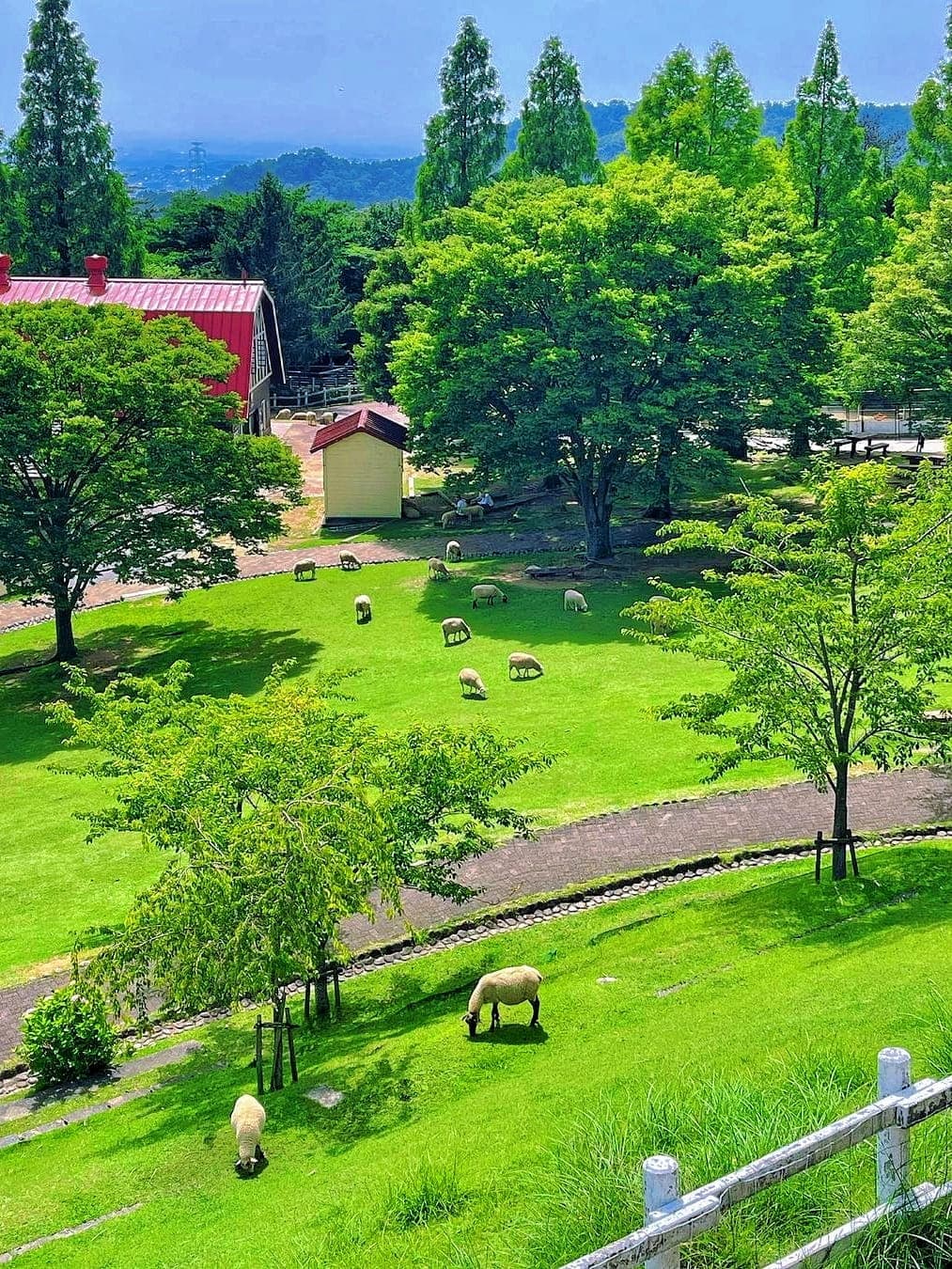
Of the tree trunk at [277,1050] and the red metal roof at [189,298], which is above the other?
the red metal roof at [189,298]

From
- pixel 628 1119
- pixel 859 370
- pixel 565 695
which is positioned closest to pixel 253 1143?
pixel 628 1119

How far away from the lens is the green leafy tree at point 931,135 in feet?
184

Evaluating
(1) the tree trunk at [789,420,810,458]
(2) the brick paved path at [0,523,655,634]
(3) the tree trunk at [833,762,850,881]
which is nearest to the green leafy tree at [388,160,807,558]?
(2) the brick paved path at [0,523,655,634]

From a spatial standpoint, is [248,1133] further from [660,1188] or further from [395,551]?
[395,551]

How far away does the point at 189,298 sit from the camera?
206ft

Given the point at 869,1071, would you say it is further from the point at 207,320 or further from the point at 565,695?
the point at 207,320

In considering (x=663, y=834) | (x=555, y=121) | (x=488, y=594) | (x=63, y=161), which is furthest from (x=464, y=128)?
(x=663, y=834)

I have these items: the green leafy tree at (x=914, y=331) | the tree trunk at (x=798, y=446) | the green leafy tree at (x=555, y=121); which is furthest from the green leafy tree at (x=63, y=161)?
the green leafy tree at (x=914, y=331)

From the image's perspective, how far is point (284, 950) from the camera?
51.2ft

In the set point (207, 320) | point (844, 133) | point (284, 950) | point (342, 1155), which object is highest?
point (844, 133)

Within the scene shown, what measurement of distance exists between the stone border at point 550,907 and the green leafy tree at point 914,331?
2552cm

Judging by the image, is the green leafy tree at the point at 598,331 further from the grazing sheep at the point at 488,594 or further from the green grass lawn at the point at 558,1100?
the green grass lawn at the point at 558,1100

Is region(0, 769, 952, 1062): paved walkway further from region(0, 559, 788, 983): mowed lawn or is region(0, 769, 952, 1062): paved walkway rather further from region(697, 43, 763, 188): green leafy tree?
region(697, 43, 763, 188): green leafy tree

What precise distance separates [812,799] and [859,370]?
80.7 feet
